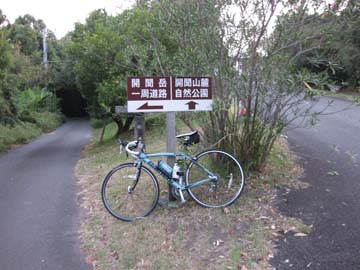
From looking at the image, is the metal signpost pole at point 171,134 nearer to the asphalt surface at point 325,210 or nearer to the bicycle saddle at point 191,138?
the bicycle saddle at point 191,138

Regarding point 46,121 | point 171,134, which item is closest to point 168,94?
point 171,134

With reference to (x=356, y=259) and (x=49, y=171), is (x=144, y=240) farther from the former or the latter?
(x=49, y=171)

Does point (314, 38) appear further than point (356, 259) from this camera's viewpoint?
Yes

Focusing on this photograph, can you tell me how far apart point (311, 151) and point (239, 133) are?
2844 millimetres

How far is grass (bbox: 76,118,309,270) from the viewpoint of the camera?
4.29 metres

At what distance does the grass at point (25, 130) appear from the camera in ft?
53.5

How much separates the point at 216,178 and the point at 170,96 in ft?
4.08

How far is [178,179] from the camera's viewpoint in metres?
5.56

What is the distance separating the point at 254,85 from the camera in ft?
18.6

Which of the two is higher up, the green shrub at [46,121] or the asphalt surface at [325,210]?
the asphalt surface at [325,210]

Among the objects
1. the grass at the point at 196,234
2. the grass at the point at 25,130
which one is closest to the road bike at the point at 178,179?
the grass at the point at 196,234

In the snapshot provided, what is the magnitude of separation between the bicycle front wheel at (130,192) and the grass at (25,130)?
1023 cm

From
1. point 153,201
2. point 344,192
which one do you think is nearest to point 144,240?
point 153,201

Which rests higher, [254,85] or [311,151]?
[254,85]
